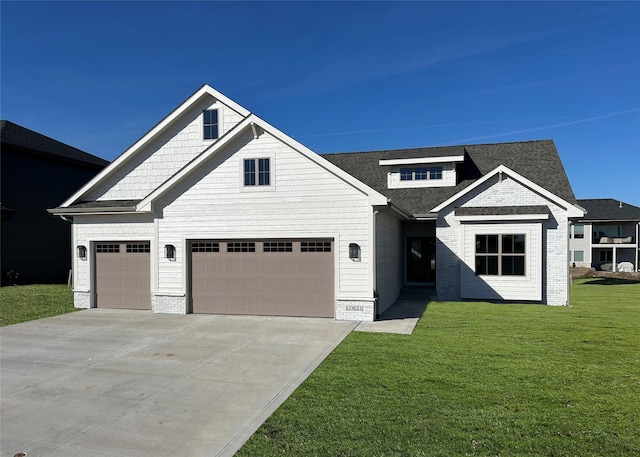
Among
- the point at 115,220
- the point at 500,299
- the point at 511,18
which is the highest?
the point at 511,18

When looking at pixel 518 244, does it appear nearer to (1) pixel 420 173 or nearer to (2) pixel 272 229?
(1) pixel 420 173

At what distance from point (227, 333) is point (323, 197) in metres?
4.61

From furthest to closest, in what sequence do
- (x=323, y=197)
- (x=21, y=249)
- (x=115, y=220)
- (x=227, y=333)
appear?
(x=21, y=249)
(x=115, y=220)
(x=323, y=197)
(x=227, y=333)

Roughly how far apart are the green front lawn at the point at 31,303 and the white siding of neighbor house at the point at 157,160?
163 inches

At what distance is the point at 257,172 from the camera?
12.2 m

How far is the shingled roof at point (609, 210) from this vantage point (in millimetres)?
38906

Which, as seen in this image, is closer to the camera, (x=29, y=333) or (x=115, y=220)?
(x=29, y=333)

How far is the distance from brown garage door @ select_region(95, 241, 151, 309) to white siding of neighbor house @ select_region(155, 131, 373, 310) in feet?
3.46

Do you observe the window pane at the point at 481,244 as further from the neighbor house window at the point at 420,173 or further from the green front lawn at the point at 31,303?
the green front lawn at the point at 31,303

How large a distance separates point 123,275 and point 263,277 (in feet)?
17.6

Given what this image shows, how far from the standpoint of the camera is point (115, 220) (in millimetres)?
13891

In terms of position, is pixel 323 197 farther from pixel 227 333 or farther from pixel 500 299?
pixel 500 299

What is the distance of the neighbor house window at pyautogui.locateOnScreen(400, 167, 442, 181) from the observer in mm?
18422

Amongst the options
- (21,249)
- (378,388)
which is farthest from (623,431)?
(21,249)
